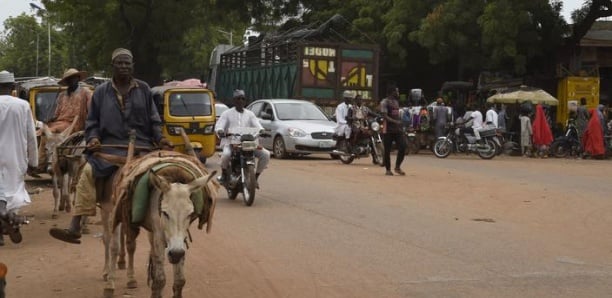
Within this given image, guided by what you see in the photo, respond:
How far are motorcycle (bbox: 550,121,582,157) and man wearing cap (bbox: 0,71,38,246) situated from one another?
22563 millimetres

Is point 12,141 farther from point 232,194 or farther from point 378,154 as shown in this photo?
point 378,154

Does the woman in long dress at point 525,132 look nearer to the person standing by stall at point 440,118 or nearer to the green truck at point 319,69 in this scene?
the person standing by stall at point 440,118

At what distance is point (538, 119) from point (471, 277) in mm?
20462

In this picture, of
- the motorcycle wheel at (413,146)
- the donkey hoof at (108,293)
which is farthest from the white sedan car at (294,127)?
the donkey hoof at (108,293)

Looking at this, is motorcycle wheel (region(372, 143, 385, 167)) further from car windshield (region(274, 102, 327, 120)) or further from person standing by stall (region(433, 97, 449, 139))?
person standing by stall (region(433, 97, 449, 139))

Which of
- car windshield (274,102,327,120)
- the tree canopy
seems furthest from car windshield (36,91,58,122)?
the tree canopy

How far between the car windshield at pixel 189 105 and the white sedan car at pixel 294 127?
156 inches

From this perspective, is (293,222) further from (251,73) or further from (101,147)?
(251,73)

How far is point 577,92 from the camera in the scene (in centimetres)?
3098

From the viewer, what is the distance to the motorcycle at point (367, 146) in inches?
842

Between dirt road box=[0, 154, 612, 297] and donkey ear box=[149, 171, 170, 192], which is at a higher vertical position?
donkey ear box=[149, 171, 170, 192]

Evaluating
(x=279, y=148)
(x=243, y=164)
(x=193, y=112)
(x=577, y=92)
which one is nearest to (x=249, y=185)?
(x=243, y=164)

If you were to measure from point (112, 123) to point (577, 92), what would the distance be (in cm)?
2636

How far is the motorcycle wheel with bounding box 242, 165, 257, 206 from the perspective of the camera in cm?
1275
